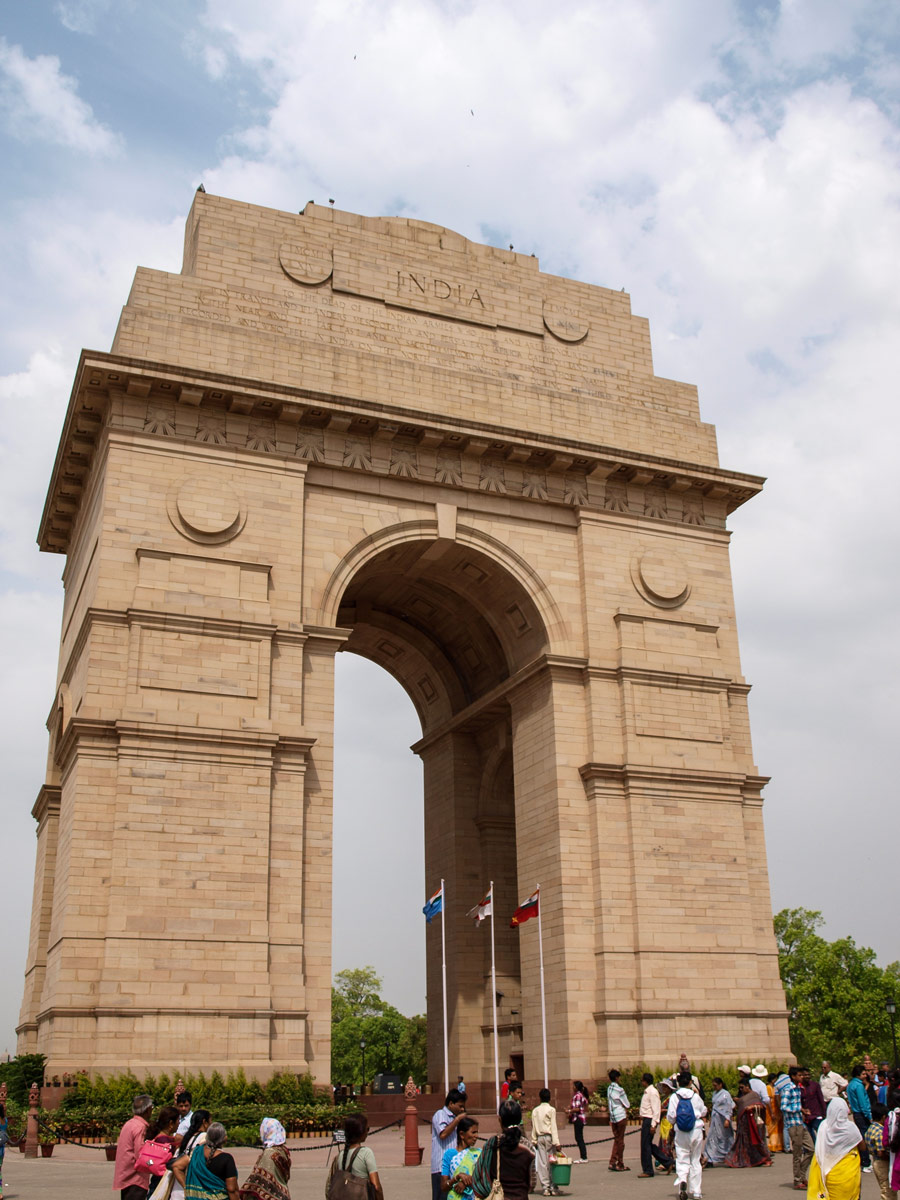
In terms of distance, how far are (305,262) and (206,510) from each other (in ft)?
27.0

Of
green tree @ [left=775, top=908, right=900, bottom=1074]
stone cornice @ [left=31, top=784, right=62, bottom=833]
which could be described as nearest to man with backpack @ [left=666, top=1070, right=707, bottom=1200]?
stone cornice @ [left=31, top=784, right=62, bottom=833]

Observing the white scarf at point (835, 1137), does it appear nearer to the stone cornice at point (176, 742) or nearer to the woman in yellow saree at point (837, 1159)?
the woman in yellow saree at point (837, 1159)

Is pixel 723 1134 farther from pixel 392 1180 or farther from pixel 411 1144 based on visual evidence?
pixel 392 1180

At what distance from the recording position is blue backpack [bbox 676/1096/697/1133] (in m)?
15.3

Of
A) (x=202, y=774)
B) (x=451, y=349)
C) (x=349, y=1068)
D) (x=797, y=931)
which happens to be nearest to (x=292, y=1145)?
(x=202, y=774)

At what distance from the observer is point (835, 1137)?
11.0m

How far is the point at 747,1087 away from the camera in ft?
63.4

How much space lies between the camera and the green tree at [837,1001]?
6450 cm

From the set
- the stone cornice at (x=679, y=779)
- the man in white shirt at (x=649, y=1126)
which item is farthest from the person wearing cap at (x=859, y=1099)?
the stone cornice at (x=679, y=779)

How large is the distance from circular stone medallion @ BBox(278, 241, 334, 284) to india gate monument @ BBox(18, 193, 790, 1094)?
108mm

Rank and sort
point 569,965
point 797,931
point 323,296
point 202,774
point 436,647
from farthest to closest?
point 797,931 < point 436,647 < point 323,296 < point 569,965 < point 202,774

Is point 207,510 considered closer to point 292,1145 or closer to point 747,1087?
point 292,1145

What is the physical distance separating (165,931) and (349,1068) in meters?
80.2

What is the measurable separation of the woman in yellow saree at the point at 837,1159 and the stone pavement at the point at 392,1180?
491 cm
